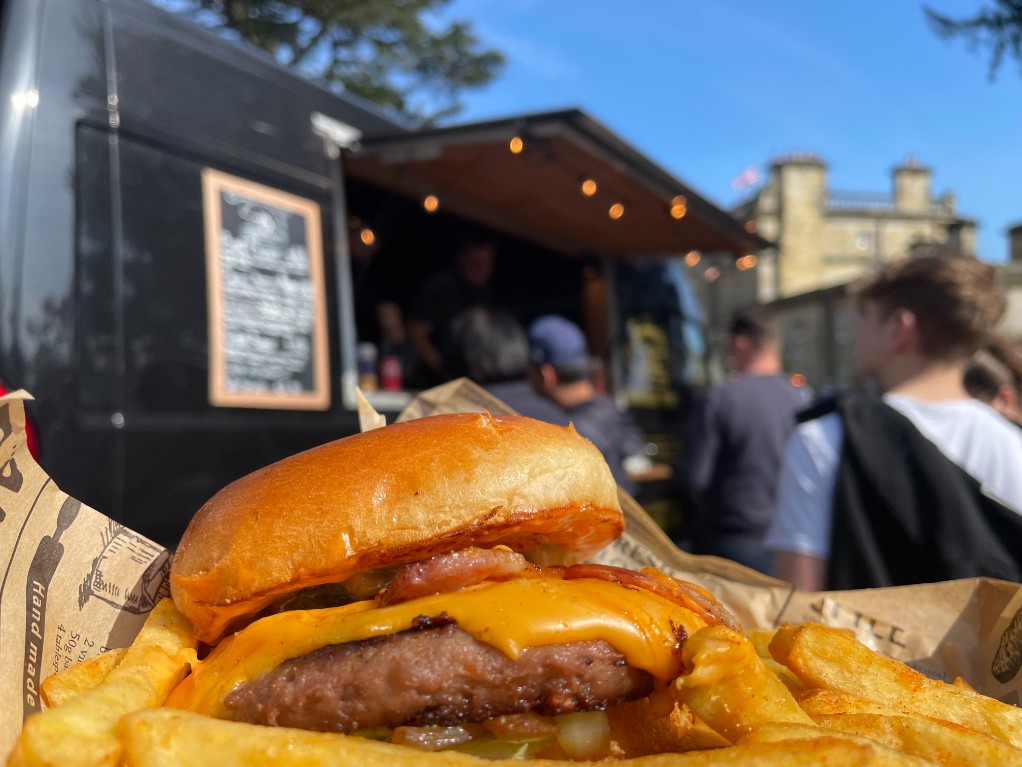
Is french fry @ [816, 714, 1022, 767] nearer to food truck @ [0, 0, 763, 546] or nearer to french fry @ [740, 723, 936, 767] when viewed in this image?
french fry @ [740, 723, 936, 767]

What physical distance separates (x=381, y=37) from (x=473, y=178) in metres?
13.8

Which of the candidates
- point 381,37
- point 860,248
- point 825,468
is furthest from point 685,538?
point 860,248

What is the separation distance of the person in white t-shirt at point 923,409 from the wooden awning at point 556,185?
2.22 metres

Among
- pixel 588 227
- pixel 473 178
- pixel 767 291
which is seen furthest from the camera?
pixel 767 291

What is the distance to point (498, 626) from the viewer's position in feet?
4.01

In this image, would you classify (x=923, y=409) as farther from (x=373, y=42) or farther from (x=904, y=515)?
(x=373, y=42)

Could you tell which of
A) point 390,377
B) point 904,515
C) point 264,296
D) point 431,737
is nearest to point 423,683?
point 431,737

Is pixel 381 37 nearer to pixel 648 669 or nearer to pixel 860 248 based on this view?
pixel 648 669

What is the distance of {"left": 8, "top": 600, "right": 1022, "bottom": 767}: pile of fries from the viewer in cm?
109

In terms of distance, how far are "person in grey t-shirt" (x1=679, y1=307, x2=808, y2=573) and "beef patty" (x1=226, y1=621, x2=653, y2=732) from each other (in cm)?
459

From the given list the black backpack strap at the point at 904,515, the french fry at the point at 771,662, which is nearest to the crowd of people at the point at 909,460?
the black backpack strap at the point at 904,515

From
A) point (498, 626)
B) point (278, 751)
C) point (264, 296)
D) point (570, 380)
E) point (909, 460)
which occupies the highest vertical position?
point (264, 296)

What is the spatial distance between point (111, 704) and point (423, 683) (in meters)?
0.46

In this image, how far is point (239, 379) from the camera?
10.8ft
